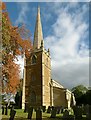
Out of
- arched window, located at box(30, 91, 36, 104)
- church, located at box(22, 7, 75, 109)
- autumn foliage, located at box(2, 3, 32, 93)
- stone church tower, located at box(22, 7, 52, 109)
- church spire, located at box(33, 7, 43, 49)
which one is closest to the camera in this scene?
autumn foliage, located at box(2, 3, 32, 93)

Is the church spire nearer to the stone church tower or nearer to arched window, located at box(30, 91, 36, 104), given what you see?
the stone church tower

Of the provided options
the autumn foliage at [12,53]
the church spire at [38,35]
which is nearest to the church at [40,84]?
the church spire at [38,35]

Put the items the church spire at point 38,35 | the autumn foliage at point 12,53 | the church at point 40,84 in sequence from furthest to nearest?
the church spire at point 38,35 → the church at point 40,84 → the autumn foliage at point 12,53

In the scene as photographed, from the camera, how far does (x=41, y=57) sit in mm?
46531

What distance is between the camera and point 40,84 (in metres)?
44.5

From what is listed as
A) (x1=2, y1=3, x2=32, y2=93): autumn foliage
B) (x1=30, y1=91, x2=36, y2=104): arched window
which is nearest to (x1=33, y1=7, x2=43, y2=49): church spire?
(x1=30, y1=91, x2=36, y2=104): arched window

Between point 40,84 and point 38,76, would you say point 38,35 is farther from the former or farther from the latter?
point 40,84

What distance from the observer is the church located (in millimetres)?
43812

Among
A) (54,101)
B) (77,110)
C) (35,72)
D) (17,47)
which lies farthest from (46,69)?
(77,110)

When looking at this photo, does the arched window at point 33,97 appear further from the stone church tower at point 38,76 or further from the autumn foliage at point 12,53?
the autumn foliage at point 12,53

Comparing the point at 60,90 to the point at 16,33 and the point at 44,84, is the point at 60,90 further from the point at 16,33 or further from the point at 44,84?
the point at 16,33

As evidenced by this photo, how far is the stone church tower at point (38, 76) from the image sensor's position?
43641 millimetres

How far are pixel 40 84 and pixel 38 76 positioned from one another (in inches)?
78.3

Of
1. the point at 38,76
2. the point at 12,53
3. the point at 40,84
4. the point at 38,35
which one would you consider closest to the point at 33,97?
the point at 40,84
